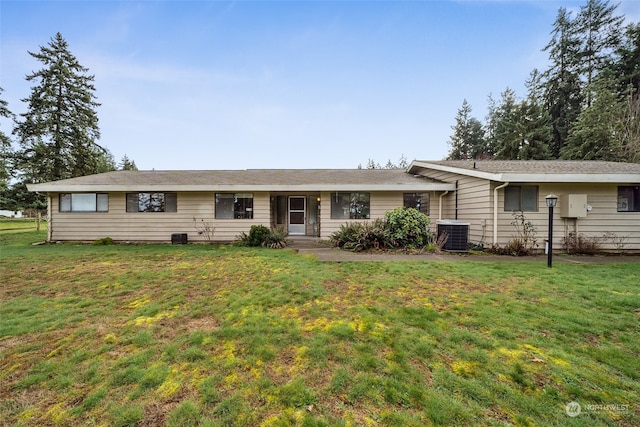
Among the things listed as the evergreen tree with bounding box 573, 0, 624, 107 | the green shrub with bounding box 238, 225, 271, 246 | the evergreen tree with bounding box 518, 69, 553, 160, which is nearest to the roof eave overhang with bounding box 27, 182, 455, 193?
the green shrub with bounding box 238, 225, 271, 246

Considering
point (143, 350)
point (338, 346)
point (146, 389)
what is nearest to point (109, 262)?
point (143, 350)

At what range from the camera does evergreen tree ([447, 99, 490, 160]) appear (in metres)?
32.3

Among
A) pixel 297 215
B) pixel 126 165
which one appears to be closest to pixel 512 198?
pixel 297 215

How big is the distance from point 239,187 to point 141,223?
14.2ft

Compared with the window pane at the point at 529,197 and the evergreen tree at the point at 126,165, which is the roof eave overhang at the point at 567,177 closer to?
the window pane at the point at 529,197

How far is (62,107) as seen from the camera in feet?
59.3

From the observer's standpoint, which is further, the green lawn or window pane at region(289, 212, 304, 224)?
window pane at region(289, 212, 304, 224)

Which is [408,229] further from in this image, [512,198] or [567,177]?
[567,177]

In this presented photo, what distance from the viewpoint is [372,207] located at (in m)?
10.4

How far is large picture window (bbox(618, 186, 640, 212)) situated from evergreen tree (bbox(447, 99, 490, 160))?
26.0 meters

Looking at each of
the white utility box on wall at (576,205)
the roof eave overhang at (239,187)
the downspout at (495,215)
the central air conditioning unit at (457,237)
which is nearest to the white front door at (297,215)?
the roof eave overhang at (239,187)

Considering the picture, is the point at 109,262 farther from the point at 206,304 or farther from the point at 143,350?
the point at 143,350

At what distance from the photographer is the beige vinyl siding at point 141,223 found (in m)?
10.3

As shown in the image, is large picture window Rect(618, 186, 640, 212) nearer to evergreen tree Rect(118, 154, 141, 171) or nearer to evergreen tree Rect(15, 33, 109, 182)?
evergreen tree Rect(15, 33, 109, 182)
